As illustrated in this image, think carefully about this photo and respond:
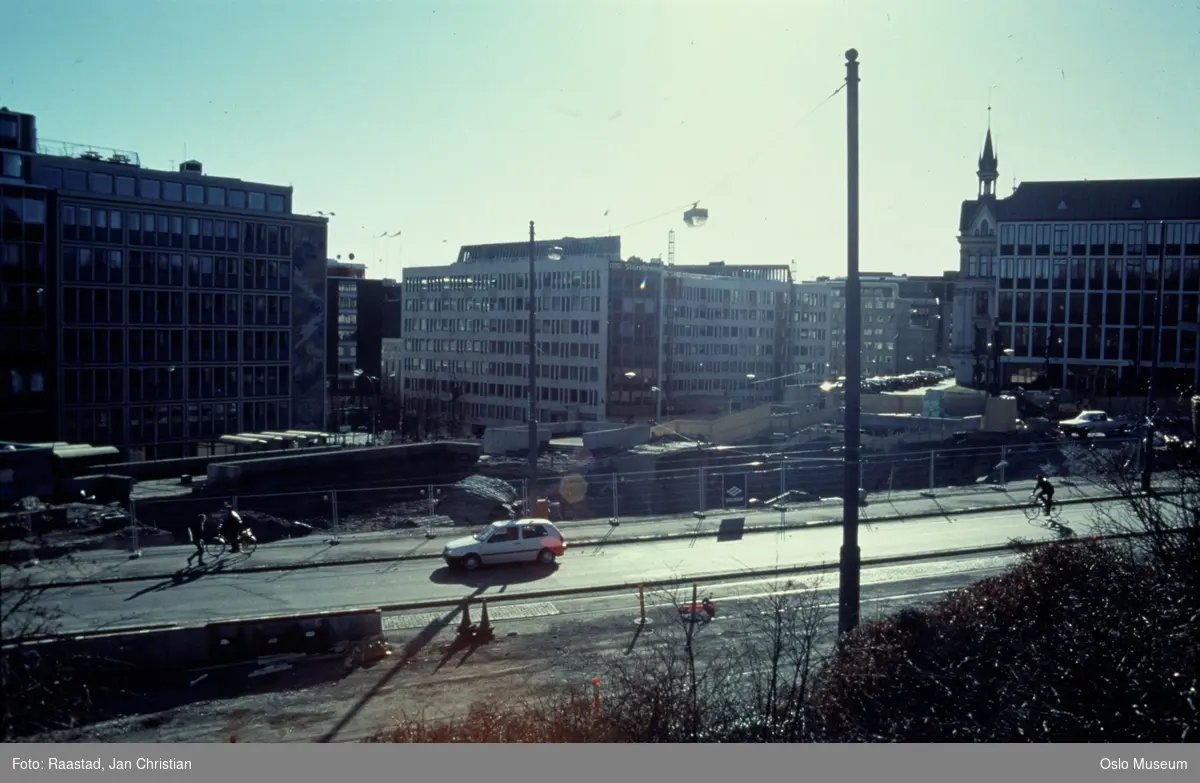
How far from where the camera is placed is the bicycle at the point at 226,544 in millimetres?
16641

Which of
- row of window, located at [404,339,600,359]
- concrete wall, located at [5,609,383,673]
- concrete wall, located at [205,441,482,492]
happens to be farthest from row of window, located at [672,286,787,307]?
concrete wall, located at [5,609,383,673]

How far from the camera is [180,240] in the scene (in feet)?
36.4

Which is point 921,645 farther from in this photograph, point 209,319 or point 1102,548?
point 209,319

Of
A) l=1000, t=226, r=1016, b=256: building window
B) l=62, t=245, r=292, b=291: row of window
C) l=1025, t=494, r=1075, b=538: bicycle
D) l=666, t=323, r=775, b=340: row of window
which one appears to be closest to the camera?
l=62, t=245, r=292, b=291: row of window

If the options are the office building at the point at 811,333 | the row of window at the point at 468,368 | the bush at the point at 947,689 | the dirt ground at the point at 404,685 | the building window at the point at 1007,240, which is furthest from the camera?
the office building at the point at 811,333

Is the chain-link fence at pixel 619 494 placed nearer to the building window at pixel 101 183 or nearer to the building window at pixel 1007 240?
the building window at pixel 101 183

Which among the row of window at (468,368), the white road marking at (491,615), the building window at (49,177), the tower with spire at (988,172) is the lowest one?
the white road marking at (491,615)

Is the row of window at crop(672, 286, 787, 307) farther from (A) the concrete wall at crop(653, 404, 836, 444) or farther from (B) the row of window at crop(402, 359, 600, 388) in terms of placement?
(B) the row of window at crop(402, 359, 600, 388)

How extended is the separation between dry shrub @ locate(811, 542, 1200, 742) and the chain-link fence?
958 centimetres

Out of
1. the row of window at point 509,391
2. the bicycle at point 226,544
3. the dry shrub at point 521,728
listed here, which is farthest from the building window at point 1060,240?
the dry shrub at point 521,728

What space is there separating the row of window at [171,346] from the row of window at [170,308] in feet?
0.40

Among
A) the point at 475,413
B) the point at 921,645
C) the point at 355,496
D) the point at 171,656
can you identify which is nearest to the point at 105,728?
the point at 171,656

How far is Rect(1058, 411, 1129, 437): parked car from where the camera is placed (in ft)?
105
